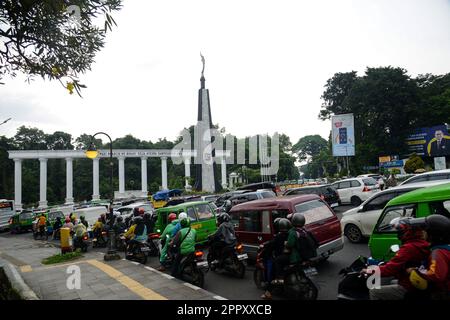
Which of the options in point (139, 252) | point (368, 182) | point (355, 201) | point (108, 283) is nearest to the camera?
point (108, 283)

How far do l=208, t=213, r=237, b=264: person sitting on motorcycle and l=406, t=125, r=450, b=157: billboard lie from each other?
42980 millimetres

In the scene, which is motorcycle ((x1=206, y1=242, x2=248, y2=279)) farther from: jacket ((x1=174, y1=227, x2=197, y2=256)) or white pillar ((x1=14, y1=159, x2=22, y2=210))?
white pillar ((x1=14, y1=159, x2=22, y2=210))

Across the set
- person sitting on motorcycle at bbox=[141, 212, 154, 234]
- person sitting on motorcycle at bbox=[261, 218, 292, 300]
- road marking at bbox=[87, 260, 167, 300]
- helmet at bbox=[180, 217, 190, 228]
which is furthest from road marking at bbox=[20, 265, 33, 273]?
person sitting on motorcycle at bbox=[261, 218, 292, 300]

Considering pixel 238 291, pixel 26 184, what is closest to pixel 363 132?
pixel 238 291

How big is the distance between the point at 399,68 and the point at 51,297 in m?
50.8

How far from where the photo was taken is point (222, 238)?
7.44m

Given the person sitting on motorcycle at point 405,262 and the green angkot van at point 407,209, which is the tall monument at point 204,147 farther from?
the person sitting on motorcycle at point 405,262

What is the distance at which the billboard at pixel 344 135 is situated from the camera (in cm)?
3306

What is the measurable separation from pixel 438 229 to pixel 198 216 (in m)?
8.12

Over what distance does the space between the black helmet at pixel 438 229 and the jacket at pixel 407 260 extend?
0.54 ft

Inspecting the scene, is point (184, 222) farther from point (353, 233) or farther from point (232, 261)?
point (353, 233)

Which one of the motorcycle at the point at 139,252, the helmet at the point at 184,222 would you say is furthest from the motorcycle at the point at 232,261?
the motorcycle at the point at 139,252

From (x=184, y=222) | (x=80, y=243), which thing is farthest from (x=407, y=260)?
(x=80, y=243)

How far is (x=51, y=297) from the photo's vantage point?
667cm
